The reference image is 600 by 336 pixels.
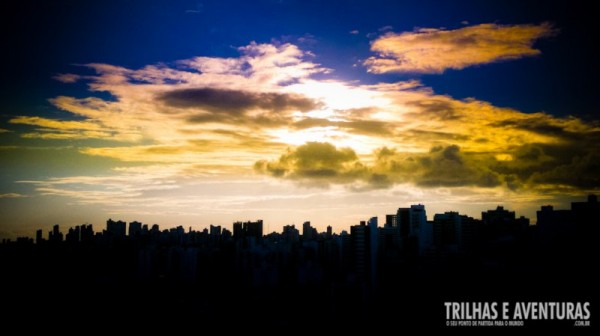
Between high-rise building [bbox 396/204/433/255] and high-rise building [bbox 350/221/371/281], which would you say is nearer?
high-rise building [bbox 350/221/371/281]

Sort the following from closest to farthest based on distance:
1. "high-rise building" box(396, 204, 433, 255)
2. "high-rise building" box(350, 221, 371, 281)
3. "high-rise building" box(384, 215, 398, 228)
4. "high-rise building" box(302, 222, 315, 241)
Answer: "high-rise building" box(350, 221, 371, 281) → "high-rise building" box(396, 204, 433, 255) → "high-rise building" box(384, 215, 398, 228) → "high-rise building" box(302, 222, 315, 241)

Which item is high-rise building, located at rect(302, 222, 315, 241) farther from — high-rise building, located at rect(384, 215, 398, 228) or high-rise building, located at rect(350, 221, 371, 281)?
high-rise building, located at rect(350, 221, 371, 281)

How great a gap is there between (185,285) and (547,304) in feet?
87.9

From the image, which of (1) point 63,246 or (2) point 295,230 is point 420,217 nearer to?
(2) point 295,230

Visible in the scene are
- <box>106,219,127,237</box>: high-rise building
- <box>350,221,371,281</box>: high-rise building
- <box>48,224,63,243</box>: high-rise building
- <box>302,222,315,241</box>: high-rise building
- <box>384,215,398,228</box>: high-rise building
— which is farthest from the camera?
<box>302,222,315,241</box>: high-rise building

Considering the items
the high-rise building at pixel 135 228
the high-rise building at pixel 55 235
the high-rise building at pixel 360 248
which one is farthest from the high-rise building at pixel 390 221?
the high-rise building at pixel 55 235

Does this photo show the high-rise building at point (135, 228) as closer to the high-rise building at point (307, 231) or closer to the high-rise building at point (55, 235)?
the high-rise building at point (55, 235)

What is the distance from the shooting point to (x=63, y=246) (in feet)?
128

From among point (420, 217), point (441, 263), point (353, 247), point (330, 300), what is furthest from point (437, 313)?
point (420, 217)

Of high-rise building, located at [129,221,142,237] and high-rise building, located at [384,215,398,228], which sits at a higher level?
high-rise building, located at [384,215,398,228]

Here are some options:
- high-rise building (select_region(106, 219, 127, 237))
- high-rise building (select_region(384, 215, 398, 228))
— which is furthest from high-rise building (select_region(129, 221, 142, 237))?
high-rise building (select_region(384, 215, 398, 228))

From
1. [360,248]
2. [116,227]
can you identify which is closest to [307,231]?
[360,248]

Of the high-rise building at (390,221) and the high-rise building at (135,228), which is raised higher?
the high-rise building at (390,221)

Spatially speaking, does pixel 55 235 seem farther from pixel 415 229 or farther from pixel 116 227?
pixel 415 229
